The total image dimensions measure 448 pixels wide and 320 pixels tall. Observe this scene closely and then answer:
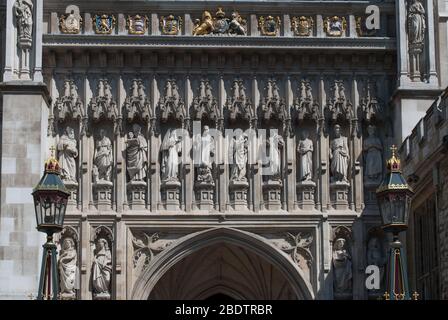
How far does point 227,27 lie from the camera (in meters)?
33.4

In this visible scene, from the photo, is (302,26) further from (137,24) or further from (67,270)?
(67,270)

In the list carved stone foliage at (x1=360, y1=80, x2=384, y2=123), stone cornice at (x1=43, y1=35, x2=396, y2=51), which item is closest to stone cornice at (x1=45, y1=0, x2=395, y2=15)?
stone cornice at (x1=43, y1=35, x2=396, y2=51)

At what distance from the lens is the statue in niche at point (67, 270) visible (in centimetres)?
3200

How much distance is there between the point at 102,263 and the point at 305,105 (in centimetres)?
606

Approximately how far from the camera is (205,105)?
33.1m

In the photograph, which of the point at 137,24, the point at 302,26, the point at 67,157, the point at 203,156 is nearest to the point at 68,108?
the point at 67,157

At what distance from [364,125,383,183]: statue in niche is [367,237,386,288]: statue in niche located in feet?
4.77

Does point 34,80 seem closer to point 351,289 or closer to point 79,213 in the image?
point 79,213

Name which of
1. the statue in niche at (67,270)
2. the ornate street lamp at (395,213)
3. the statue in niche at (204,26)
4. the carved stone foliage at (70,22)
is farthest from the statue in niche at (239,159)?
the ornate street lamp at (395,213)

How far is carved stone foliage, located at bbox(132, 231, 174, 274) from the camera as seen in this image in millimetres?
32531

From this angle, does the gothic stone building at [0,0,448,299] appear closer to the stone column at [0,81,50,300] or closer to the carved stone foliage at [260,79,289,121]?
the carved stone foliage at [260,79,289,121]

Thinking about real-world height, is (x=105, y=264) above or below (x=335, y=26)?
below
